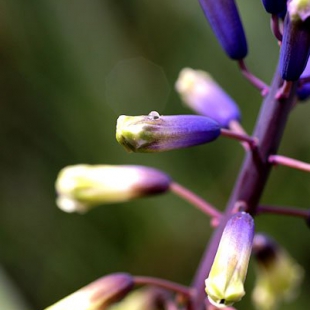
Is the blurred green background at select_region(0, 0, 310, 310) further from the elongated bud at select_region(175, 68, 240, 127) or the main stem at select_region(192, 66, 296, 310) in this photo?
the main stem at select_region(192, 66, 296, 310)

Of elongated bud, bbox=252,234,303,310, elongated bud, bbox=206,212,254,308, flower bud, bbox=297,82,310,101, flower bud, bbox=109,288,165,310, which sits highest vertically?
flower bud, bbox=297,82,310,101

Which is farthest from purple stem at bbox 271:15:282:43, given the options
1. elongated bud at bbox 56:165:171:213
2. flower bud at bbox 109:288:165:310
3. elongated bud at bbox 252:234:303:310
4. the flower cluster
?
flower bud at bbox 109:288:165:310

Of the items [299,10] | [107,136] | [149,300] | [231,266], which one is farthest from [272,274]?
[107,136]

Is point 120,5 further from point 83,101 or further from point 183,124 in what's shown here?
point 183,124

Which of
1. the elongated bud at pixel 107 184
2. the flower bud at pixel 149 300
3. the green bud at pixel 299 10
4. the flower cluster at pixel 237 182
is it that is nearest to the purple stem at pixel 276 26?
the flower cluster at pixel 237 182

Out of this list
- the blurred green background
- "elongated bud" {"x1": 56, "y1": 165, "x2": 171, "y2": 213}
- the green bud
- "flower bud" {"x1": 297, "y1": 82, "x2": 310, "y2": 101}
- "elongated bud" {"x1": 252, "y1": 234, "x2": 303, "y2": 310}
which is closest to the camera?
the green bud

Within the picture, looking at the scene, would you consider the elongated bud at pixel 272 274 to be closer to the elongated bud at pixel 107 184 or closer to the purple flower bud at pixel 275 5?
the elongated bud at pixel 107 184
